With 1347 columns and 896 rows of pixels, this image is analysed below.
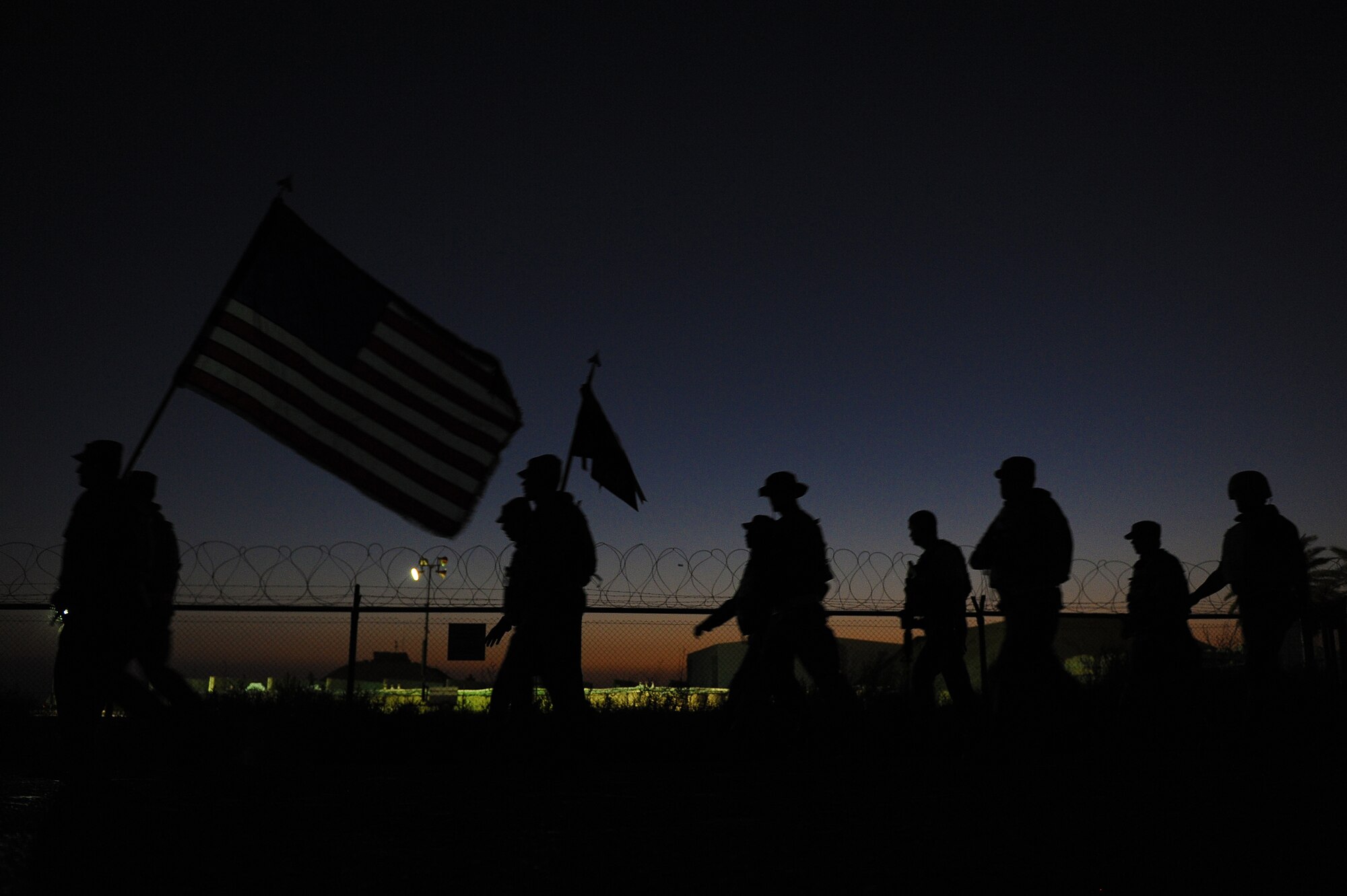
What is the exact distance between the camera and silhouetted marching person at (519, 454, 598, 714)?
584 centimetres

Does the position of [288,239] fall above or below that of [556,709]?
above

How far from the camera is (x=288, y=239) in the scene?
5523 mm

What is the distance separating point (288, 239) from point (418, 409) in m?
1.08

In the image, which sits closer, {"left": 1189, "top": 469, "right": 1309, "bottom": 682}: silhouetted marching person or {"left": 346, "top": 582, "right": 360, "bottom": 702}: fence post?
{"left": 1189, "top": 469, "right": 1309, "bottom": 682}: silhouetted marching person

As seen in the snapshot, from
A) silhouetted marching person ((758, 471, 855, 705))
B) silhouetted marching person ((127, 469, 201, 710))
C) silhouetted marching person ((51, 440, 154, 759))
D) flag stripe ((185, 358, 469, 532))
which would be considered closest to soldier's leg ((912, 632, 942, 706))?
silhouetted marching person ((758, 471, 855, 705))

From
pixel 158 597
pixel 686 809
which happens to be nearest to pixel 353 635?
pixel 158 597

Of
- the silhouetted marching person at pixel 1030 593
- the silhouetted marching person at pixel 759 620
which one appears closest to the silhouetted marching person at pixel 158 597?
the silhouetted marching person at pixel 759 620

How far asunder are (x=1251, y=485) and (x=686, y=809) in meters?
4.45

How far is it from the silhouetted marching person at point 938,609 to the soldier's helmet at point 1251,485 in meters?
1.68

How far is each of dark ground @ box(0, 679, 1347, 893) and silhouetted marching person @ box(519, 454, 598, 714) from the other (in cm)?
24

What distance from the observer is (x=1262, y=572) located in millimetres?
6258

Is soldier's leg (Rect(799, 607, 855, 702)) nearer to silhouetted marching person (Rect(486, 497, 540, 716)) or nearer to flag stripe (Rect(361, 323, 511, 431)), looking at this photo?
silhouetted marching person (Rect(486, 497, 540, 716))

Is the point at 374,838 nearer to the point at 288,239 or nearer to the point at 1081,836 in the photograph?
the point at 1081,836

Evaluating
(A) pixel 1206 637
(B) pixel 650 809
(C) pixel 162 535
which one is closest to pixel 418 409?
(C) pixel 162 535
